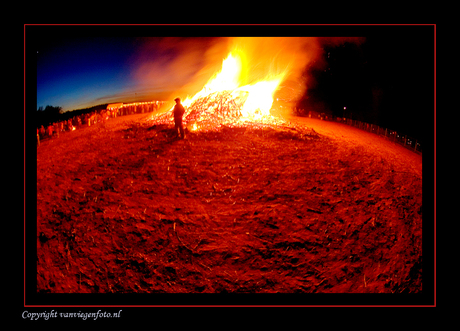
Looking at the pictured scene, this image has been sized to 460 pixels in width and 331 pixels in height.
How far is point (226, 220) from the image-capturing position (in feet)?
10.6

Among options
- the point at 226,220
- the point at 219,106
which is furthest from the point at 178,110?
the point at 226,220

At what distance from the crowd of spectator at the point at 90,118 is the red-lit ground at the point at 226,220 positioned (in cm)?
23

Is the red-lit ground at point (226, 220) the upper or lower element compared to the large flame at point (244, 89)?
lower

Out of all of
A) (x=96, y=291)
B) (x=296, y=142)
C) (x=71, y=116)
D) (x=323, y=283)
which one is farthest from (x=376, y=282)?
(x=71, y=116)

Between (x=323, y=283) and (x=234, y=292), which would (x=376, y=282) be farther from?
(x=234, y=292)

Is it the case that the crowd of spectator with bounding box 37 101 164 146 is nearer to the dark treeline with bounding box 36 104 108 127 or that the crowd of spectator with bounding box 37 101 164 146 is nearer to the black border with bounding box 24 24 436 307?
the dark treeline with bounding box 36 104 108 127

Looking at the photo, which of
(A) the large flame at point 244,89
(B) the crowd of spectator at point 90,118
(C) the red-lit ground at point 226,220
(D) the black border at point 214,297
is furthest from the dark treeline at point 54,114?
(A) the large flame at point 244,89

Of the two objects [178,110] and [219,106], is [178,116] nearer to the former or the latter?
[178,110]

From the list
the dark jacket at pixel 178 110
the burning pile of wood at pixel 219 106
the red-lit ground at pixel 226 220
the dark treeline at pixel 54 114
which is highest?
the burning pile of wood at pixel 219 106

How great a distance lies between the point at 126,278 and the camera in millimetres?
2908

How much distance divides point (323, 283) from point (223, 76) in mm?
4131

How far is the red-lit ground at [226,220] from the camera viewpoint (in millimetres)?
2926

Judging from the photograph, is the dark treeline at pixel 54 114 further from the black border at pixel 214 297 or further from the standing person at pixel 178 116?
the standing person at pixel 178 116

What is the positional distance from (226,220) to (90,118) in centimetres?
355
